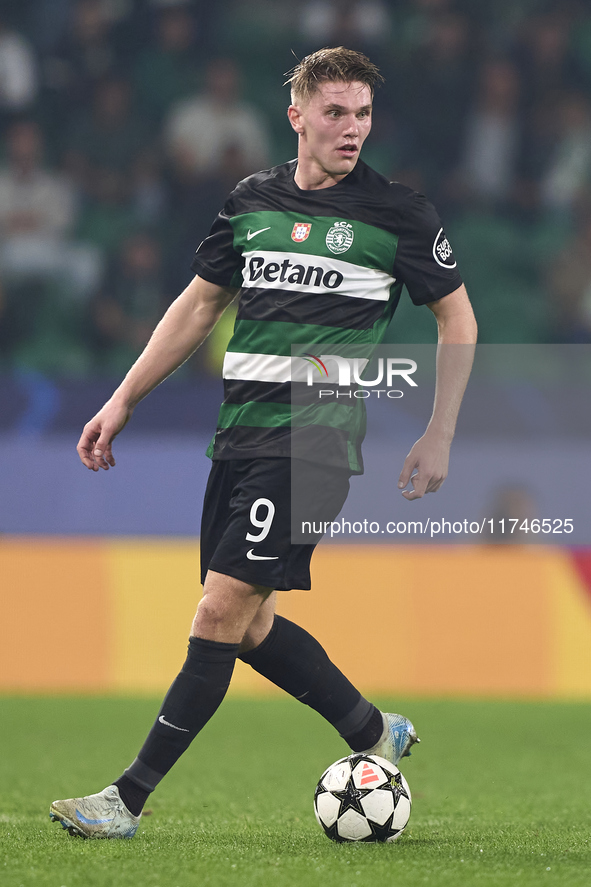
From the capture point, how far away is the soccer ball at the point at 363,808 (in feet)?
11.0

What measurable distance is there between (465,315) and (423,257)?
0.68ft

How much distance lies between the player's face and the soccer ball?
1759 mm

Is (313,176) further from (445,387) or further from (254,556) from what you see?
(254,556)

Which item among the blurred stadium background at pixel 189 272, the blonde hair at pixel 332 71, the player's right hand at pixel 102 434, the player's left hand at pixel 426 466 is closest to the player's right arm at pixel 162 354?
the player's right hand at pixel 102 434

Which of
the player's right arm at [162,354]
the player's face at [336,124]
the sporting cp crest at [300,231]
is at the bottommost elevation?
the player's right arm at [162,354]

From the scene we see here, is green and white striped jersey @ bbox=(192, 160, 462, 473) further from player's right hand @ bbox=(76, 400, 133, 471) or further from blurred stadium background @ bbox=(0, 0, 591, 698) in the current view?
blurred stadium background @ bbox=(0, 0, 591, 698)

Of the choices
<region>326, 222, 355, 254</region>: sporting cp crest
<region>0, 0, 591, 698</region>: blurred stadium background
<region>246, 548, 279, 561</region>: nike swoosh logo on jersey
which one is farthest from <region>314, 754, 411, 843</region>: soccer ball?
<region>0, 0, 591, 698</region>: blurred stadium background

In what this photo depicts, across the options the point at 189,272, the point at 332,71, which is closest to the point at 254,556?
the point at 332,71

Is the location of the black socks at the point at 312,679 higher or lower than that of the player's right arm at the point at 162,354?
lower

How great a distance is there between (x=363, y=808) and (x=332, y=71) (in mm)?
2085

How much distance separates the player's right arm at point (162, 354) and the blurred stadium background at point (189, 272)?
3.98m

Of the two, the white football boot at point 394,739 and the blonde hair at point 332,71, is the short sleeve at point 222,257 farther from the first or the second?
the white football boot at point 394,739

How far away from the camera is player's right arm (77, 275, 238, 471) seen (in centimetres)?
366

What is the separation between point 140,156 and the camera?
36.0 feet
